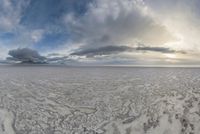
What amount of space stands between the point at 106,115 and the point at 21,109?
5131 millimetres

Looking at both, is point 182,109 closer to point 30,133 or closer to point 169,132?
point 169,132

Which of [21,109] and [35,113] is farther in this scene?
[21,109]

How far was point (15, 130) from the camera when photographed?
21.0 ft

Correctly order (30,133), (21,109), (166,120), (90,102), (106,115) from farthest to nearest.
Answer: (90,102), (21,109), (106,115), (166,120), (30,133)

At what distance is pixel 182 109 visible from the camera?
9180 mm

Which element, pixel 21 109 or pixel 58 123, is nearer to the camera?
pixel 58 123

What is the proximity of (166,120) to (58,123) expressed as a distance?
5.34 metres

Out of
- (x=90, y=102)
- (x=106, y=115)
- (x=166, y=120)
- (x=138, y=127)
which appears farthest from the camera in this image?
(x=90, y=102)

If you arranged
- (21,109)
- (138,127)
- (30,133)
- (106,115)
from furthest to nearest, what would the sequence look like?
(21,109)
(106,115)
(138,127)
(30,133)

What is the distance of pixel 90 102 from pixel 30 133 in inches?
194

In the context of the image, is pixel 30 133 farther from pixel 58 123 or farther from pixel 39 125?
pixel 58 123

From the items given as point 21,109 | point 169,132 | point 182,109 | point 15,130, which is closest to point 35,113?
point 21,109

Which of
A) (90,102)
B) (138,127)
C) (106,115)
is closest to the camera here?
(138,127)

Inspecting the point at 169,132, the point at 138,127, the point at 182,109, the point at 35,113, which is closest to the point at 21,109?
the point at 35,113
